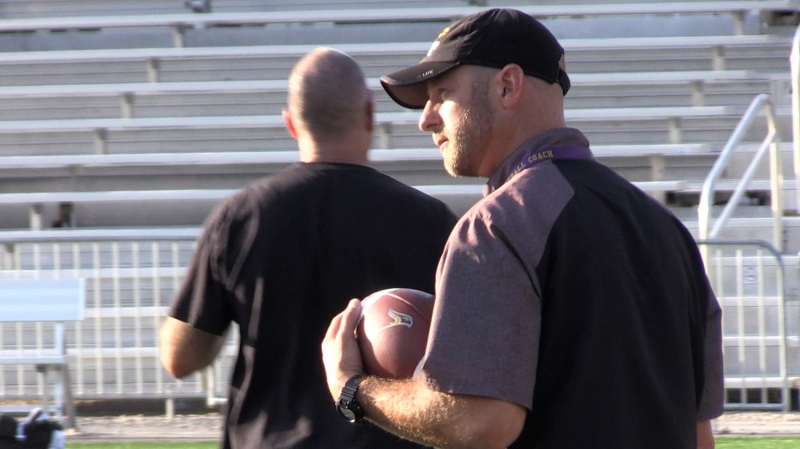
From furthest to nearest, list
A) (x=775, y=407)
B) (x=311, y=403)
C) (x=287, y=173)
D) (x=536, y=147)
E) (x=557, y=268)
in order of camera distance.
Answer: (x=775, y=407) < (x=287, y=173) < (x=311, y=403) < (x=536, y=147) < (x=557, y=268)

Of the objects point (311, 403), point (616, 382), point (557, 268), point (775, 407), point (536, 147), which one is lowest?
point (775, 407)

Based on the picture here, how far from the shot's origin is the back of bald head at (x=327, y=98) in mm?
2494

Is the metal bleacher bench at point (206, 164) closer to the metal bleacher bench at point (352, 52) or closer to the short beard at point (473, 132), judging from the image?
the metal bleacher bench at point (352, 52)

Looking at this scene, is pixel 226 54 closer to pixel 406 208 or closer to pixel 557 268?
pixel 406 208

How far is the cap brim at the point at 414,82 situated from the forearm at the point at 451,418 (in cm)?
48

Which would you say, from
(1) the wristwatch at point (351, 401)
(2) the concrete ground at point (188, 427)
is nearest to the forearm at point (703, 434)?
(1) the wristwatch at point (351, 401)

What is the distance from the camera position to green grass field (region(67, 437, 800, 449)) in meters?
5.40

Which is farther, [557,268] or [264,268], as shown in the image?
[264,268]

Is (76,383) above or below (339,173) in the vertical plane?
below

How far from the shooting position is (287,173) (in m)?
2.47

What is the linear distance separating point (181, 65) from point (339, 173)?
762cm

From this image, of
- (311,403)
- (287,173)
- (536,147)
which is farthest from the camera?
(287,173)

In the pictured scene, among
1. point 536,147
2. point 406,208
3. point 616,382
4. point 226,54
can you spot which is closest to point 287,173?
point 406,208

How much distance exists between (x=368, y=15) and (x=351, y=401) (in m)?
8.29
